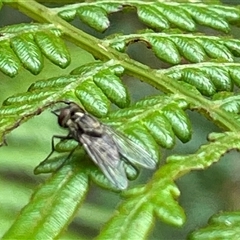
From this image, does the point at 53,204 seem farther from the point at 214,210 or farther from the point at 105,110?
the point at 214,210

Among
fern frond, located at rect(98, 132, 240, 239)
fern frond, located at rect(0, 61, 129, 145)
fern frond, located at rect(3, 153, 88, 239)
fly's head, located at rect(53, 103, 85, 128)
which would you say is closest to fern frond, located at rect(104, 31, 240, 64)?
fern frond, located at rect(0, 61, 129, 145)

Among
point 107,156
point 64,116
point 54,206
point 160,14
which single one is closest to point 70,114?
point 64,116

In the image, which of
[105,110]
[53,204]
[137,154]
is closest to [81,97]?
[105,110]

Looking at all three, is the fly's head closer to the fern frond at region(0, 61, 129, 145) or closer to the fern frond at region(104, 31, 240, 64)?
the fern frond at region(0, 61, 129, 145)

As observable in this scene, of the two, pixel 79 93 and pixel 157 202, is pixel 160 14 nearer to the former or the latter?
pixel 79 93

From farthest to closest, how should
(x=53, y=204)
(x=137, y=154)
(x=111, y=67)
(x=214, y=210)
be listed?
(x=214, y=210), (x=111, y=67), (x=137, y=154), (x=53, y=204)

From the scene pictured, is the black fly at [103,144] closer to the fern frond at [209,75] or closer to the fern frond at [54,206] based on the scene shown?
the fern frond at [54,206]

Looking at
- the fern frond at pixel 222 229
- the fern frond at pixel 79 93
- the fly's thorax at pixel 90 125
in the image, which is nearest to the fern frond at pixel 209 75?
the fern frond at pixel 79 93
